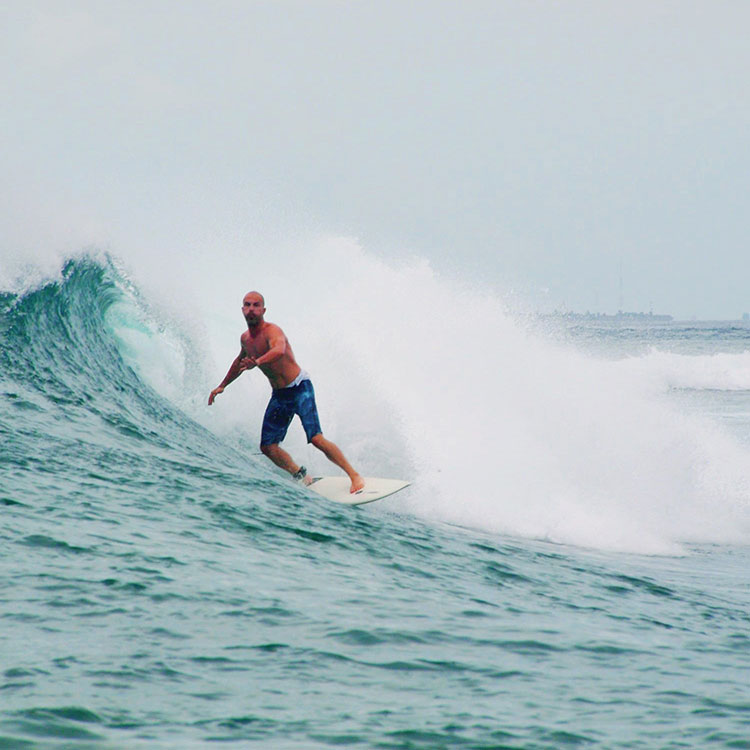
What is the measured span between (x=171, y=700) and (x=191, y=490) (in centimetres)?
360

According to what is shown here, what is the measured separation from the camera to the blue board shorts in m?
8.88

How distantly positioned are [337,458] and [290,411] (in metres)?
0.60

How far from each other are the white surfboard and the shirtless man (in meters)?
0.12

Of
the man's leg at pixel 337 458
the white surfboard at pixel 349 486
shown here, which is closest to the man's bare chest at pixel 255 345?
the man's leg at pixel 337 458

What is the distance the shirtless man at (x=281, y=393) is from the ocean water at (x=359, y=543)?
0.28 m

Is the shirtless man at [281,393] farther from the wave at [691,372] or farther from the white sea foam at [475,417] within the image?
the wave at [691,372]

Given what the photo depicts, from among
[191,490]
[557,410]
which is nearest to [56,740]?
[191,490]

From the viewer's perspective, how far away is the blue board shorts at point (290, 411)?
29.1ft

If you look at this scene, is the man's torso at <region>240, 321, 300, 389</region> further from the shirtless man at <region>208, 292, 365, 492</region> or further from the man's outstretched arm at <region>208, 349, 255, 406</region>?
the man's outstretched arm at <region>208, 349, 255, 406</region>

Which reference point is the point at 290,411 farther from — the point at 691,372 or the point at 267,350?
the point at 691,372

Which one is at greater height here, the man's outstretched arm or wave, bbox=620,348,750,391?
wave, bbox=620,348,750,391

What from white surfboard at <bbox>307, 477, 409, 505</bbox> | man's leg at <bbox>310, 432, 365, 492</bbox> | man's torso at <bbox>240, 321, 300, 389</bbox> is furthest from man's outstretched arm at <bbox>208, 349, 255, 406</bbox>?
white surfboard at <bbox>307, 477, 409, 505</bbox>

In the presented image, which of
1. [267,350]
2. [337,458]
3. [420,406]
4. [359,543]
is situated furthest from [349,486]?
[420,406]

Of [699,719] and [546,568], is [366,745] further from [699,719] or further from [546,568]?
[546,568]
